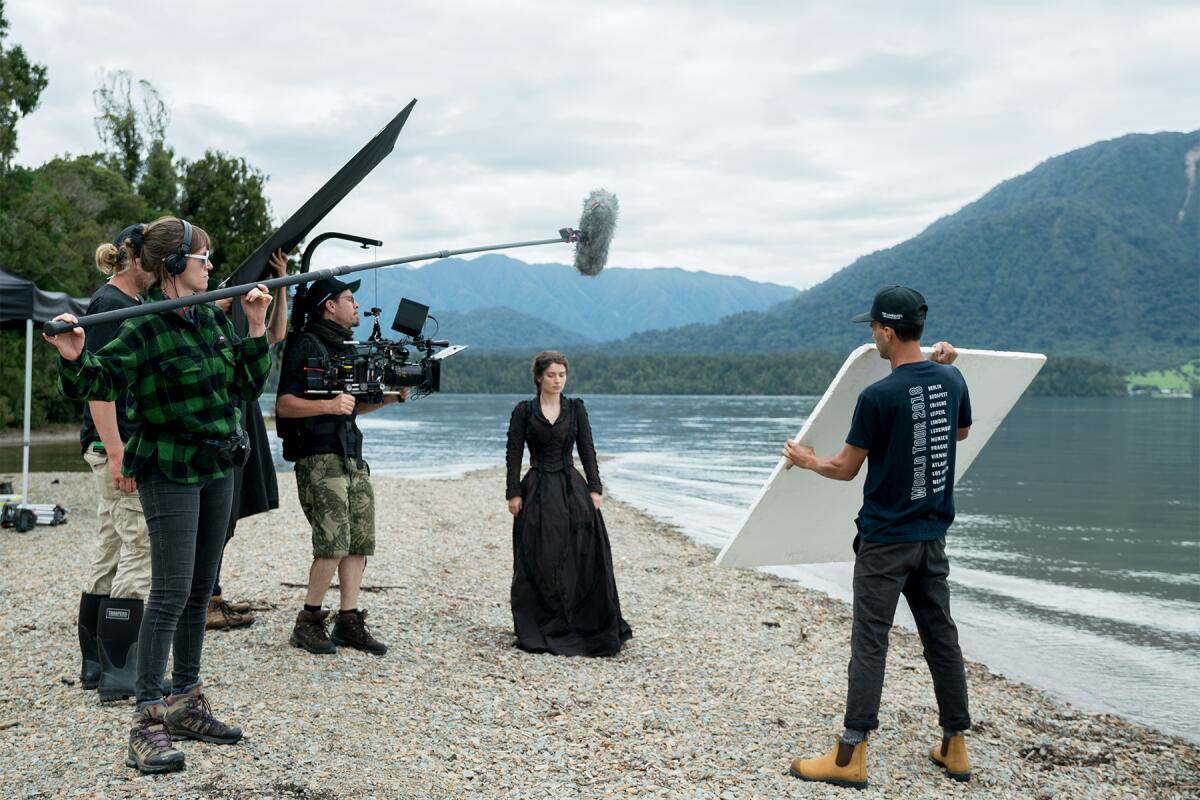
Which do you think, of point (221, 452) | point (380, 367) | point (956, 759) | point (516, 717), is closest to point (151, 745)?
point (221, 452)

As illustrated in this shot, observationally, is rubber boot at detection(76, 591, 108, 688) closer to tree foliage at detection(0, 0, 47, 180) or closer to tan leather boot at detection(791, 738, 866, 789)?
tan leather boot at detection(791, 738, 866, 789)

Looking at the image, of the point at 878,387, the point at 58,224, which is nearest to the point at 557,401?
the point at 878,387

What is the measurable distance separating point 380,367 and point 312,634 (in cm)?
166

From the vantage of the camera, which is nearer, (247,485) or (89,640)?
(89,640)

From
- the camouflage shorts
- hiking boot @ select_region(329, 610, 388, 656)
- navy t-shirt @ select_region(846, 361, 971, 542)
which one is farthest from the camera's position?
hiking boot @ select_region(329, 610, 388, 656)

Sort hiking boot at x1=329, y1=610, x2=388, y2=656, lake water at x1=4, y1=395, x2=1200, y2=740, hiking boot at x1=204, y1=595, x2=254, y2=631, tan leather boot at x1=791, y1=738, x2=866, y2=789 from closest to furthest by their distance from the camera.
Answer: tan leather boot at x1=791, y1=738, x2=866, y2=789, hiking boot at x1=329, y1=610, x2=388, y2=656, hiking boot at x1=204, y1=595, x2=254, y2=631, lake water at x1=4, y1=395, x2=1200, y2=740

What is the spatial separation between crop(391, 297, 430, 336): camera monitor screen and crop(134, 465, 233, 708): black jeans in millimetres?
1754

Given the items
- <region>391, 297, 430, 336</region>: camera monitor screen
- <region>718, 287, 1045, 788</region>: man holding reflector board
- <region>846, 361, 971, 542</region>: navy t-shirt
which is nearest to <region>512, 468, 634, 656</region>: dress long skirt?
<region>391, 297, 430, 336</region>: camera monitor screen

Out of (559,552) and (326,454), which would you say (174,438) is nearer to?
(326,454)

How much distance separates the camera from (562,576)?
6.69 metres

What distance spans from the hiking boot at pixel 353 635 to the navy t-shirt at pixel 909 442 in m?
3.20

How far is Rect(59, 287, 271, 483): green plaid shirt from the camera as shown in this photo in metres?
3.91

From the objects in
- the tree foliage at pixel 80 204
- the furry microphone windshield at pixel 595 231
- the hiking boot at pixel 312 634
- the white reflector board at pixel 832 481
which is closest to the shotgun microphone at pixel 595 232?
the furry microphone windshield at pixel 595 231

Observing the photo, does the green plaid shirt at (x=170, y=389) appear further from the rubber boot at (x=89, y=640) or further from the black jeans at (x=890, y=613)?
the black jeans at (x=890, y=613)
